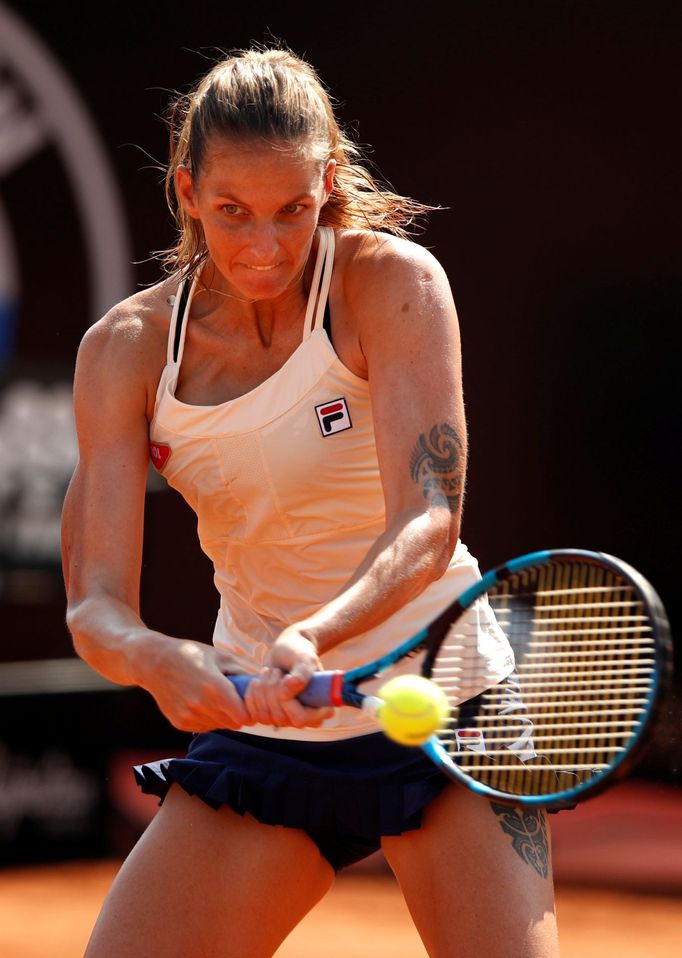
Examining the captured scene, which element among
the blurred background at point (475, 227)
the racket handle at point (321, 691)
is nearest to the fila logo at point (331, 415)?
the racket handle at point (321, 691)

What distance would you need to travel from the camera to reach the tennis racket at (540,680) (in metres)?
2.00

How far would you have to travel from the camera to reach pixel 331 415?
2.27 metres

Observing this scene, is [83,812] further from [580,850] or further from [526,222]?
[526,222]

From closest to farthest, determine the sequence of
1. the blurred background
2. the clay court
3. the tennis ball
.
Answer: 1. the tennis ball
2. the clay court
3. the blurred background

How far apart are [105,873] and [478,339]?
103 inches

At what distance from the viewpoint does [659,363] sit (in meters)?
6.12

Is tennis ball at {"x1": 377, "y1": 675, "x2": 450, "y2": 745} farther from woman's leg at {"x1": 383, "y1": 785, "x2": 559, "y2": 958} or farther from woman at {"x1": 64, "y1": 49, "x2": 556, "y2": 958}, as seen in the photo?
woman's leg at {"x1": 383, "y1": 785, "x2": 559, "y2": 958}

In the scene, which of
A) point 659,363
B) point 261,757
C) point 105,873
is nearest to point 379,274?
point 261,757

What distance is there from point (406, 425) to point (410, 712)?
463 millimetres

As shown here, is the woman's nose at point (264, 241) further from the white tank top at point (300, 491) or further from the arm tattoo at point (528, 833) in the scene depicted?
the arm tattoo at point (528, 833)

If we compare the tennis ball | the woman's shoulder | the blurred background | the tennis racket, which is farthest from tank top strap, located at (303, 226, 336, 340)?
the blurred background

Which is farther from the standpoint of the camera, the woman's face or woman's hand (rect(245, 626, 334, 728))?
the woman's face

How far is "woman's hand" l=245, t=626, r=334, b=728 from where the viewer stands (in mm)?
1920

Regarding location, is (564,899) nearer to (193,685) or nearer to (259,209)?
(193,685)
